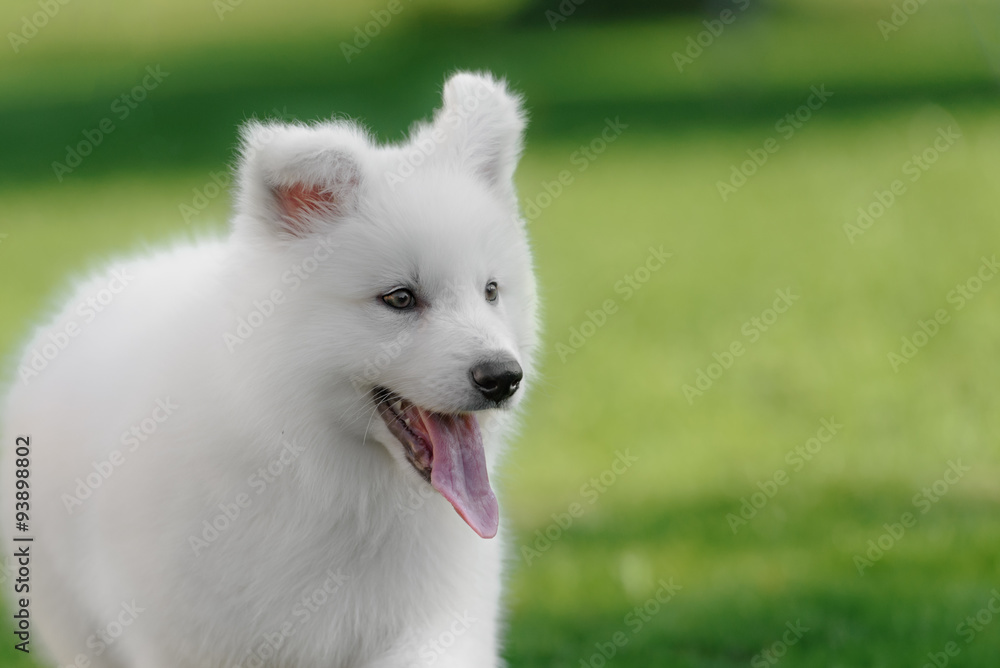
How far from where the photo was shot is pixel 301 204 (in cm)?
420

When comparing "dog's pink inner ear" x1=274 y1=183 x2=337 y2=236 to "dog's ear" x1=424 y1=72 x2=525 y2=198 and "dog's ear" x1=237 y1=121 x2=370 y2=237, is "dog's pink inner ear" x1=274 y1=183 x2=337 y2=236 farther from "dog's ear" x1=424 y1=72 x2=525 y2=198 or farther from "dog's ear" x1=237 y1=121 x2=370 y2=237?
"dog's ear" x1=424 y1=72 x2=525 y2=198

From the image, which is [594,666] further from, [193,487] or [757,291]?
[757,291]

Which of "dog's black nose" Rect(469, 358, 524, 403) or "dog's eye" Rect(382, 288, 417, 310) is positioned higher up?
"dog's eye" Rect(382, 288, 417, 310)

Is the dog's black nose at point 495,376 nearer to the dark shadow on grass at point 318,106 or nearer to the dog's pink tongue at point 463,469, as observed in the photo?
the dog's pink tongue at point 463,469

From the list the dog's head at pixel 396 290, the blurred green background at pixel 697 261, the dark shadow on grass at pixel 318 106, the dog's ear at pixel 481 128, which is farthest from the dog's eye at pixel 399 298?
the dark shadow on grass at pixel 318 106

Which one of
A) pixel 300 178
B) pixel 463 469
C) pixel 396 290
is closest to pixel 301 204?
pixel 300 178

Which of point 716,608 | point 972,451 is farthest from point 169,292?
point 972,451

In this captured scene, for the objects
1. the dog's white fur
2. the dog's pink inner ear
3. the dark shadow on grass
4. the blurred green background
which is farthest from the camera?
the dark shadow on grass

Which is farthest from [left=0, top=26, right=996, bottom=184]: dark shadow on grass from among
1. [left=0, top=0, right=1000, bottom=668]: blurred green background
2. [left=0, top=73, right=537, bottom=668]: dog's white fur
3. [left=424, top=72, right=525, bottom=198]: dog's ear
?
[left=0, top=73, right=537, bottom=668]: dog's white fur

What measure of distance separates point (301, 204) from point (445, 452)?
0.90 m

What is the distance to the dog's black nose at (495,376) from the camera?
3920 mm

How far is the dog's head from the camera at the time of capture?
400cm

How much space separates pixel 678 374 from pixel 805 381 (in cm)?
91

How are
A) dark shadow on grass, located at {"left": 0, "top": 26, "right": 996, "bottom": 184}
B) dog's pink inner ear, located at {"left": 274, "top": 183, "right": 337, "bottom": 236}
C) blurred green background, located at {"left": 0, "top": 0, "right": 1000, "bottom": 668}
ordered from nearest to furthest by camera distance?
1. dog's pink inner ear, located at {"left": 274, "top": 183, "right": 337, "bottom": 236}
2. blurred green background, located at {"left": 0, "top": 0, "right": 1000, "bottom": 668}
3. dark shadow on grass, located at {"left": 0, "top": 26, "right": 996, "bottom": 184}
